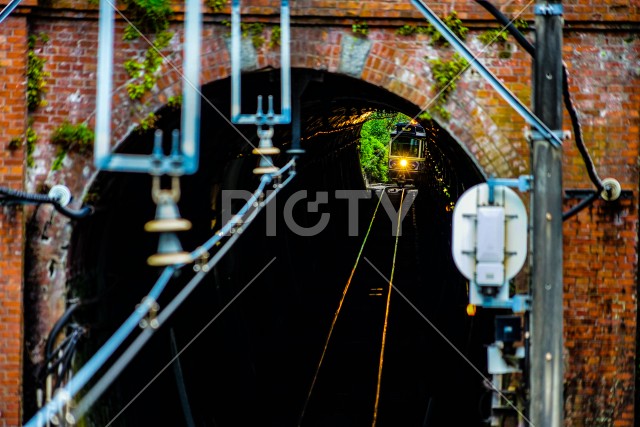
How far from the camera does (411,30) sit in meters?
8.02

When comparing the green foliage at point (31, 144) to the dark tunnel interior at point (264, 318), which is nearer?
the green foliage at point (31, 144)

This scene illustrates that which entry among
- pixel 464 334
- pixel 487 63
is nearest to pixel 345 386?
pixel 464 334

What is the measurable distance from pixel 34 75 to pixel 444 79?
13.7ft

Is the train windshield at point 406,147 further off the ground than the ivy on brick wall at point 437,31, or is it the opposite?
the train windshield at point 406,147

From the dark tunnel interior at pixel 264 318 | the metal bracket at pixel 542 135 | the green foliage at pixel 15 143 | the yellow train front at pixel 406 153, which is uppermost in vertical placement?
the yellow train front at pixel 406 153

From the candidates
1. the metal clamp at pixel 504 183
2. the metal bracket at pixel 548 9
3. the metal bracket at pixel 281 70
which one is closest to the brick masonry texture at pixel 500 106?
the metal bracket at pixel 281 70

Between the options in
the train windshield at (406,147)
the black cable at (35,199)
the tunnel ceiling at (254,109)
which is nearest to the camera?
the black cable at (35,199)

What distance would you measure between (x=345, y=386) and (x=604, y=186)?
18.7 feet

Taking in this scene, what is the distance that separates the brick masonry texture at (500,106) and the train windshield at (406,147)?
99.3ft

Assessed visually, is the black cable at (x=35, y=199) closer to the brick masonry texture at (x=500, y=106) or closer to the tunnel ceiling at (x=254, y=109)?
the brick masonry texture at (x=500, y=106)

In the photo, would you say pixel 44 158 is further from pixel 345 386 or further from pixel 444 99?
pixel 345 386

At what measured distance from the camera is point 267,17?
7.99 m

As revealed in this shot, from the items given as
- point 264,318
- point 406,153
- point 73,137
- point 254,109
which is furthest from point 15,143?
point 406,153

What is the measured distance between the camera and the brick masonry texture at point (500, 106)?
7.91 m
